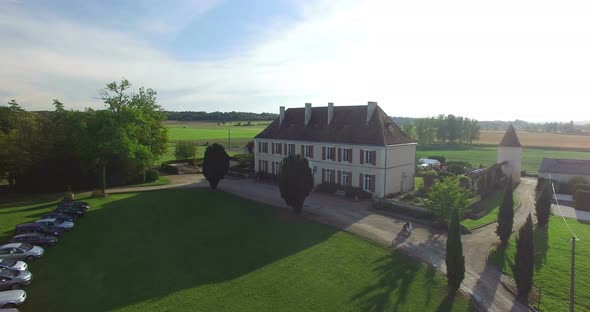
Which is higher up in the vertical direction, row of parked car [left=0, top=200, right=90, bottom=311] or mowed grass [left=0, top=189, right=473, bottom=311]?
row of parked car [left=0, top=200, right=90, bottom=311]

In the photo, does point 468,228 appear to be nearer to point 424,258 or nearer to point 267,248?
point 424,258

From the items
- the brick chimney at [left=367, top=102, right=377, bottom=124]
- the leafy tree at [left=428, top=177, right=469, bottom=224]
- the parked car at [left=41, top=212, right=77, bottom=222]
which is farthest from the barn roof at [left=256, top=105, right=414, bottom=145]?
the parked car at [left=41, top=212, right=77, bottom=222]

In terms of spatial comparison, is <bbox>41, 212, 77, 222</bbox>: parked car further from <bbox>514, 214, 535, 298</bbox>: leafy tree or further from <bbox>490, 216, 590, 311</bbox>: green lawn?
<bbox>490, 216, 590, 311</bbox>: green lawn

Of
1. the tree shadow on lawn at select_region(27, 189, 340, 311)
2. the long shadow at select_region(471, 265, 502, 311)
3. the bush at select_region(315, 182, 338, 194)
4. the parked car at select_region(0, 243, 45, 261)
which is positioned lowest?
the long shadow at select_region(471, 265, 502, 311)

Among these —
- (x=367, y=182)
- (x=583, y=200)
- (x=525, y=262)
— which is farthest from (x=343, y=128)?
(x=583, y=200)

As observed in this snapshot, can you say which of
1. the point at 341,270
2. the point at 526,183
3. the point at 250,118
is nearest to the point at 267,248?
the point at 341,270

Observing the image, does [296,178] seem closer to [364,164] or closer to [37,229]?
[364,164]
